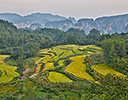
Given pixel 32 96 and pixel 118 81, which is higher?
pixel 118 81

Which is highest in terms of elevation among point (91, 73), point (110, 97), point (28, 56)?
point (110, 97)

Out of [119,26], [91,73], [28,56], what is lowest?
[28,56]

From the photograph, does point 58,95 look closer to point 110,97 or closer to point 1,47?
point 110,97

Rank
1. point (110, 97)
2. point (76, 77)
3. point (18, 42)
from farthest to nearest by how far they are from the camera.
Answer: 1. point (18, 42)
2. point (76, 77)
3. point (110, 97)

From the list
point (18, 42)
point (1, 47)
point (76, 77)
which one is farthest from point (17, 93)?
point (18, 42)

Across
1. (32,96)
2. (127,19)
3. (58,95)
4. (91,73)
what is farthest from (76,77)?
(127,19)

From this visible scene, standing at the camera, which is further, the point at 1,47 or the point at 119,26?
the point at 119,26

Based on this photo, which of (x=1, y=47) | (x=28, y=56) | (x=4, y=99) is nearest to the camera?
(x=4, y=99)

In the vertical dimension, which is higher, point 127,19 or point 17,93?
point 127,19

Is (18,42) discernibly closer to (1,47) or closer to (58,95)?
(1,47)
